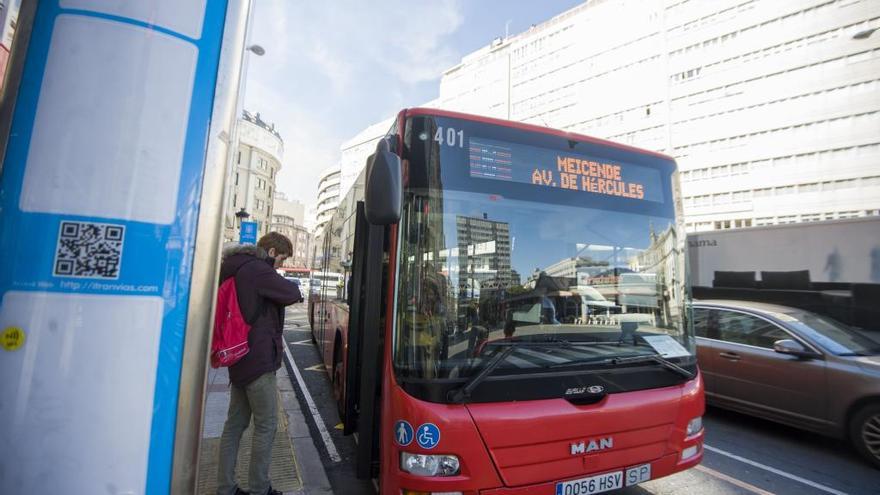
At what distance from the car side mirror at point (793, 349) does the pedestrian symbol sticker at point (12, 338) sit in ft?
22.1

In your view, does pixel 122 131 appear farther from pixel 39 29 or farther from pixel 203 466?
pixel 203 466

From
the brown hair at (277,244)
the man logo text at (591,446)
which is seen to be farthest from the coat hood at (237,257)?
the man logo text at (591,446)

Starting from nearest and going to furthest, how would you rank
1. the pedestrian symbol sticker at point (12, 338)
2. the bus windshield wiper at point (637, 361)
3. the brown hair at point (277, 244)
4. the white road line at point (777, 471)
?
the pedestrian symbol sticker at point (12, 338) → the bus windshield wiper at point (637, 361) → the brown hair at point (277, 244) → the white road line at point (777, 471)

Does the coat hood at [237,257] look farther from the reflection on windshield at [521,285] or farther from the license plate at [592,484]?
the license plate at [592,484]

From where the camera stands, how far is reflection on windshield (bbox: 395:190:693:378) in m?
2.66

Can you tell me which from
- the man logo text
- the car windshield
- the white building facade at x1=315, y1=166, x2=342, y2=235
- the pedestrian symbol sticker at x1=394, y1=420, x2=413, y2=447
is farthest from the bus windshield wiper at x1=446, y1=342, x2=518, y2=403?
the white building facade at x1=315, y1=166, x2=342, y2=235

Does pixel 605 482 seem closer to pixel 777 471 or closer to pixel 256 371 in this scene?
pixel 256 371

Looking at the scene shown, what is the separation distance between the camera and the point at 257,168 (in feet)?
214

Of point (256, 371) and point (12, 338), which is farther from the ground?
point (12, 338)

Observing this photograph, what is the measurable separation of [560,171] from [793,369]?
14.8ft

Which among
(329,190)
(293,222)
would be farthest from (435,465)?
(293,222)

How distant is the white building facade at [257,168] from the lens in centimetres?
6244

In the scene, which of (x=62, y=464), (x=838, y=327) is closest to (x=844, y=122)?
(x=838, y=327)

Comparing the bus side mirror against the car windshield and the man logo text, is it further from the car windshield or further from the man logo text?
the car windshield
